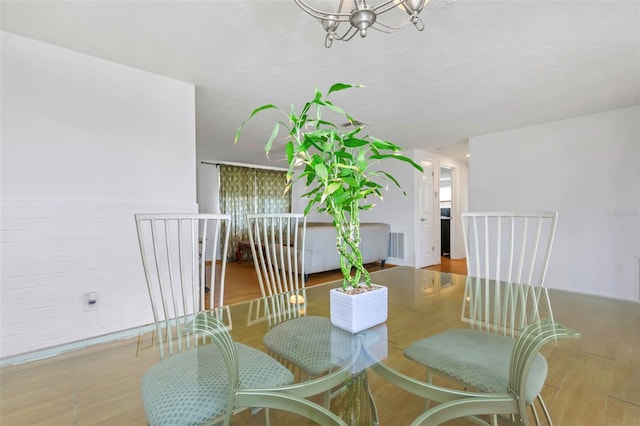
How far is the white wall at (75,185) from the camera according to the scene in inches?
72.7

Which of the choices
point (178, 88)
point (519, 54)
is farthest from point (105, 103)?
point (519, 54)

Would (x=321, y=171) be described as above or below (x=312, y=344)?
above

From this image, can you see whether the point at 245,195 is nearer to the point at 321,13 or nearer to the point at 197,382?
the point at 321,13

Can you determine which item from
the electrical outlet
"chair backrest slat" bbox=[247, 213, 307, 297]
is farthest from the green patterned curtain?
"chair backrest slat" bbox=[247, 213, 307, 297]

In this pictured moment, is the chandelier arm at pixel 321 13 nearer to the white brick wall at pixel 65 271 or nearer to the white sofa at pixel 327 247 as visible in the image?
the white brick wall at pixel 65 271

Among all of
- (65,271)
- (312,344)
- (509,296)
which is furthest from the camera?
(65,271)

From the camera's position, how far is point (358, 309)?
1.07m

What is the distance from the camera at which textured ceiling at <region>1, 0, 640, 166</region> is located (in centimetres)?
164

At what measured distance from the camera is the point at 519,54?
2.06 metres

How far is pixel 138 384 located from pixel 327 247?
3260 millimetres

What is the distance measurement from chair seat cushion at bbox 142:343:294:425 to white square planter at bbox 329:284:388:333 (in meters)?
0.27

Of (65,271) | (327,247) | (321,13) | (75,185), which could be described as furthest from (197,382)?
(327,247)

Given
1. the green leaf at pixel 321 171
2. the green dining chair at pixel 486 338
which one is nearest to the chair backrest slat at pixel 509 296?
the green dining chair at pixel 486 338

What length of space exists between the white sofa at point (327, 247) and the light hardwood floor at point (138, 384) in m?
2.92
